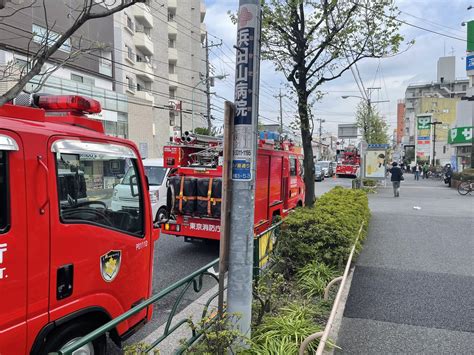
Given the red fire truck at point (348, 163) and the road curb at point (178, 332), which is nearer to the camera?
the road curb at point (178, 332)

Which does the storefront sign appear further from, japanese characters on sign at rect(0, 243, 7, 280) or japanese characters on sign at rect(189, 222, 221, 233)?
japanese characters on sign at rect(0, 243, 7, 280)

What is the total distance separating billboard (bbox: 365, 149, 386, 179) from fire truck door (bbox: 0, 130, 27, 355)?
22.6 m

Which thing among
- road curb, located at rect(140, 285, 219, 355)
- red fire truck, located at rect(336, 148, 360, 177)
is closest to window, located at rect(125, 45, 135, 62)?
red fire truck, located at rect(336, 148, 360, 177)

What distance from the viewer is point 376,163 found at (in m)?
23.2

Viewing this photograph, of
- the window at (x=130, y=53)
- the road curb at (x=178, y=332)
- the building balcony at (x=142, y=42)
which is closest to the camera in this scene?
the road curb at (x=178, y=332)

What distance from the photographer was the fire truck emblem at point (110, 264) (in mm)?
2912

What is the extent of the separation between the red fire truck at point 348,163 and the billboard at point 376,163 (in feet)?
43.9

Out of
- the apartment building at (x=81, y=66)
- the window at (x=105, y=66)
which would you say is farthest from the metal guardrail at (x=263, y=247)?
the window at (x=105, y=66)

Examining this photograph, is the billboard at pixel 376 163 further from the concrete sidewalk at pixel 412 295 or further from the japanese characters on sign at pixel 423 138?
the japanese characters on sign at pixel 423 138

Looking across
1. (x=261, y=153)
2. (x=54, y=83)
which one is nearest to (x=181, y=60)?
(x=54, y=83)

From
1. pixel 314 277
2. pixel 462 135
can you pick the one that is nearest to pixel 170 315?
pixel 314 277

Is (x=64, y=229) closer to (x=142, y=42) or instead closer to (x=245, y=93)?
(x=245, y=93)

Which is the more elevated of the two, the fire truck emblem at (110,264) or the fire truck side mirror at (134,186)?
Result: the fire truck side mirror at (134,186)

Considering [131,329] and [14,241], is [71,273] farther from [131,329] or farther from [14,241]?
[131,329]
